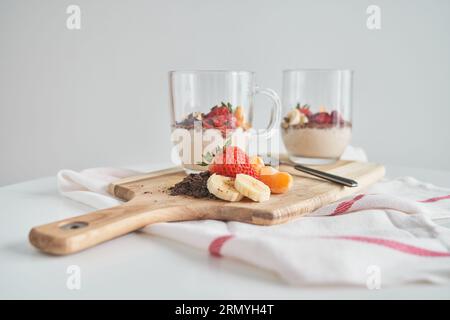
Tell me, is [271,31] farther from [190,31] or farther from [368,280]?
[368,280]

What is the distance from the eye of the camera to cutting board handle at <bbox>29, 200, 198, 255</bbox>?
3.05 ft

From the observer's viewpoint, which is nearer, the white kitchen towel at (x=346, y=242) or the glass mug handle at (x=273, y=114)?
the white kitchen towel at (x=346, y=242)

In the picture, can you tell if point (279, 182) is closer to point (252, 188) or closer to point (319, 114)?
point (252, 188)

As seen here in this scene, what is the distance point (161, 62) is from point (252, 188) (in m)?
1.72

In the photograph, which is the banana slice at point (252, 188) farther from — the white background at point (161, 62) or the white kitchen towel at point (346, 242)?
the white background at point (161, 62)

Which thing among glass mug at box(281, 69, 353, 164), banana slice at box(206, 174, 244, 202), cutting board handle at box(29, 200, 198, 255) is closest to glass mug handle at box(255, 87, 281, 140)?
glass mug at box(281, 69, 353, 164)

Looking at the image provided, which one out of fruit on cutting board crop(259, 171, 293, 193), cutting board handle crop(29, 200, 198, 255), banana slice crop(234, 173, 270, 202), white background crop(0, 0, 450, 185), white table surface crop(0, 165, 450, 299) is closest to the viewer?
white table surface crop(0, 165, 450, 299)

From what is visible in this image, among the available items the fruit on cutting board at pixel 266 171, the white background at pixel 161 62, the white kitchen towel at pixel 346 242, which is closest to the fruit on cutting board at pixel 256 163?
the fruit on cutting board at pixel 266 171

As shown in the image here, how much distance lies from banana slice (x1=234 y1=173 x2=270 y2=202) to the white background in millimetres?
1648

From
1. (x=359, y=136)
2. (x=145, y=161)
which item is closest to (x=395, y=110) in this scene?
(x=359, y=136)

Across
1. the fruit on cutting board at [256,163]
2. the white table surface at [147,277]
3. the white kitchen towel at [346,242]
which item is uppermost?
the fruit on cutting board at [256,163]

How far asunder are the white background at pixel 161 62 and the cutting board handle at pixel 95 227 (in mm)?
1720

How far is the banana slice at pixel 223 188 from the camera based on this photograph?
124cm

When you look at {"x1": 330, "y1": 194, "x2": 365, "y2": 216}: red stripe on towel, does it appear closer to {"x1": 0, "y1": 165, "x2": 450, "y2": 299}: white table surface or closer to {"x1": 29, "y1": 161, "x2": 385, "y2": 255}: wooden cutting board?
{"x1": 29, "y1": 161, "x2": 385, "y2": 255}: wooden cutting board
